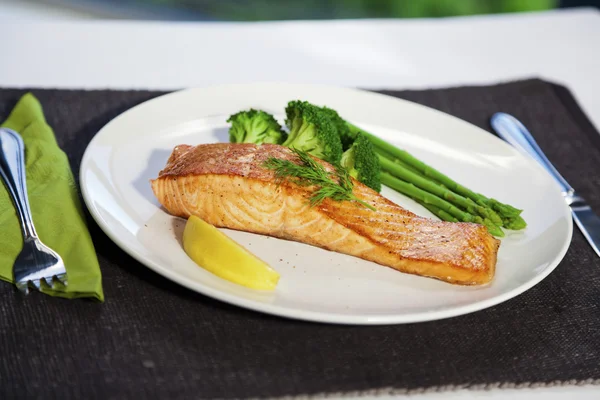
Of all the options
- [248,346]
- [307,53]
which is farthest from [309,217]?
[307,53]

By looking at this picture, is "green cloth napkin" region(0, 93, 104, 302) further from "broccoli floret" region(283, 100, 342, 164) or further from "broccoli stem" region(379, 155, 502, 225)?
"broccoli stem" region(379, 155, 502, 225)

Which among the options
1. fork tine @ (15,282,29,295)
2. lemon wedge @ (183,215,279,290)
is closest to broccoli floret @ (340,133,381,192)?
lemon wedge @ (183,215,279,290)

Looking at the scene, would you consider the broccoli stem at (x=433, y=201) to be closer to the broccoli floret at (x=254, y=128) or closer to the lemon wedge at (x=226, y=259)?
the broccoli floret at (x=254, y=128)

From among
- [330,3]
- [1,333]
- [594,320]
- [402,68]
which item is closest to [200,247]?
[1,333]

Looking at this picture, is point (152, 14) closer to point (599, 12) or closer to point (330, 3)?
point (330, 3)

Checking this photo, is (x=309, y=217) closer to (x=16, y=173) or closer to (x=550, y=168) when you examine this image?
(x=16, y=173)

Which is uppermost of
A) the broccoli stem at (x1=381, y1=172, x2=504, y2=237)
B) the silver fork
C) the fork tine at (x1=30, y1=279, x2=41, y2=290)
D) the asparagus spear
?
the asparagus spear
